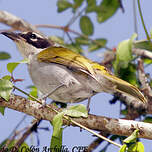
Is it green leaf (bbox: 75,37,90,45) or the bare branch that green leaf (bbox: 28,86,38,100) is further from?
green leaf (bbox: 75,37,90,45)

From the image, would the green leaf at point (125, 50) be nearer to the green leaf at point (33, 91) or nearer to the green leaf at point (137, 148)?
the green leaf at point (33, 91)

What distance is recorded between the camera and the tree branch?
134 inches

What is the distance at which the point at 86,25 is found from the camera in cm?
563

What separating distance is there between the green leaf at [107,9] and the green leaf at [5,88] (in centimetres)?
282

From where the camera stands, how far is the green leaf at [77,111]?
2971mm

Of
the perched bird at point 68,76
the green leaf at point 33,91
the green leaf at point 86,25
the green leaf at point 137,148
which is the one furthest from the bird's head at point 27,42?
the green leaf at point 137,148

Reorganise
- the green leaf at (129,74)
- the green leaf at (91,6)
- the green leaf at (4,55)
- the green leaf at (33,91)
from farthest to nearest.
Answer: the green leaf at (91,6), the green leaf at (129,74), the green leaf at (33,91), the green leaf at (4,55)

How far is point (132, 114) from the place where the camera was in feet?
16.0

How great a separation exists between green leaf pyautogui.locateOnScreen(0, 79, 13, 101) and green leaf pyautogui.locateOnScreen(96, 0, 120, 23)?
2822 mm

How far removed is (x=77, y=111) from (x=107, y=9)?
9.70 feet

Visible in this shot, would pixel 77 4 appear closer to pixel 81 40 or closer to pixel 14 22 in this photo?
pixel 81 40

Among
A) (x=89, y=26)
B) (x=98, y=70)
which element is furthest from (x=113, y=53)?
(x=98, y=70)

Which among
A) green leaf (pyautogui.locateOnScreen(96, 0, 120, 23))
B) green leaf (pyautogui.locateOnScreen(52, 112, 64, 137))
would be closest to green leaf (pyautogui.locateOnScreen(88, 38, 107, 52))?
green leaf (pyautogui.locateOnScreen(96, 0, 120, 23))

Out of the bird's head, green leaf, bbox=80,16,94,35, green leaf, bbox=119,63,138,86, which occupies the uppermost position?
green leaf, bbox=80,16,94,35
